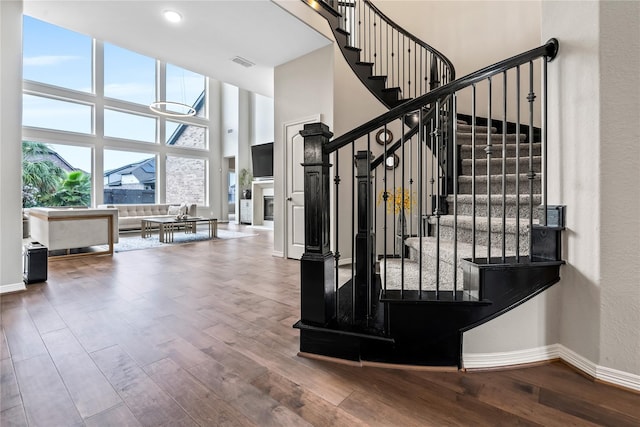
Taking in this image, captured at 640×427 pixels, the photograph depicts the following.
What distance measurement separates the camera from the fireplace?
976 centimetres

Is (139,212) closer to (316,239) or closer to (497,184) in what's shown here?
(316,239)

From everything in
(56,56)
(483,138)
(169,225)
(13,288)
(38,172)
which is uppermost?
Result: (56,56)

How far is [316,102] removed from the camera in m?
4.05

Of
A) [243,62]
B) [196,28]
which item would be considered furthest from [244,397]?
[243,62]

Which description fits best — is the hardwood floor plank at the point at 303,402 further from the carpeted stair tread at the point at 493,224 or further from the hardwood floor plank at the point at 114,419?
the carpeted stair tread at the point at 493,224

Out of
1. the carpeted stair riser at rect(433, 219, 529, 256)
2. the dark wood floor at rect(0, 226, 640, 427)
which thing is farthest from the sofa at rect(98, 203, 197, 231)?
the carpeted stair riser at rect(433, 219, 529, 256)

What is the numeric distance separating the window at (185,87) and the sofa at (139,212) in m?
3.72

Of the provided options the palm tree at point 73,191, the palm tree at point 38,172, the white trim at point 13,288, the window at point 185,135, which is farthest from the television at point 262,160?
the white trim at point 13,288

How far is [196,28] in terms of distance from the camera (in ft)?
11.9

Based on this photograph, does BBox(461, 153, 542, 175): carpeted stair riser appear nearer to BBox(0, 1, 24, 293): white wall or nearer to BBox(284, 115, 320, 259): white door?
BBox(284, 115, 320, 259): white door

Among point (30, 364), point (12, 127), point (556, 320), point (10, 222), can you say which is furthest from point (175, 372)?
point (12, 127)

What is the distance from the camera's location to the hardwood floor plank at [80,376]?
3.92 feet

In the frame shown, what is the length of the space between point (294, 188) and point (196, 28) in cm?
235

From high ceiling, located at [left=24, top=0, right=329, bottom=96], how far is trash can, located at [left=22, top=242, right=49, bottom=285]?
2.65 meters
